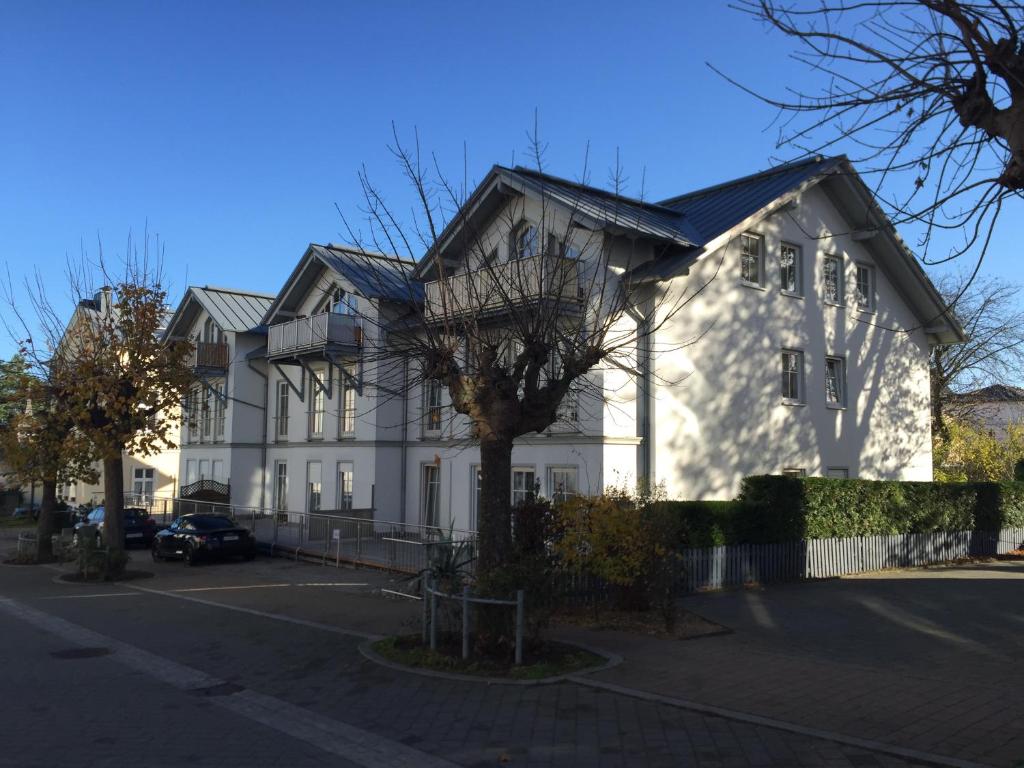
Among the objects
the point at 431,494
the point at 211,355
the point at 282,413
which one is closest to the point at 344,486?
the point at 431,494

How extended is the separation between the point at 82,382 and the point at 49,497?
6929 mm

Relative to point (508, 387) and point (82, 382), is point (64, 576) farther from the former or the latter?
point (508, 387)

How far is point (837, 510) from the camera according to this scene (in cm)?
1931

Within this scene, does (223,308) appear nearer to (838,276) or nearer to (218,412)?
(218,412)

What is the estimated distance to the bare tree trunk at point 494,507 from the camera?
10469mm

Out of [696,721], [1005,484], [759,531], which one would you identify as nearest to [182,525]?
[759,531]

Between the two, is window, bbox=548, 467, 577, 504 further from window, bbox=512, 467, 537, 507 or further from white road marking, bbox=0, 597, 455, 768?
white road marking, bbox=0, 597, 455, 768

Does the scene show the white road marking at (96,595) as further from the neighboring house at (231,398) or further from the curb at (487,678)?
the neighboring house at (231,398)

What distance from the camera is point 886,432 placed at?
25453 mm

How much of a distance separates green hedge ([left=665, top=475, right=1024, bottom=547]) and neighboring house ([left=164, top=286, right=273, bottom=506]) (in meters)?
20.7

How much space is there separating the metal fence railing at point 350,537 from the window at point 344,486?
6.16 feet

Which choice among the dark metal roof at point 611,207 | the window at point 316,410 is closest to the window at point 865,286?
the dark metal roof at point 611,207

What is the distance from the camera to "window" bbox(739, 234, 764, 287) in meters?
21.9

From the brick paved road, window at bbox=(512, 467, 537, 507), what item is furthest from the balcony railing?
the brick paved road
